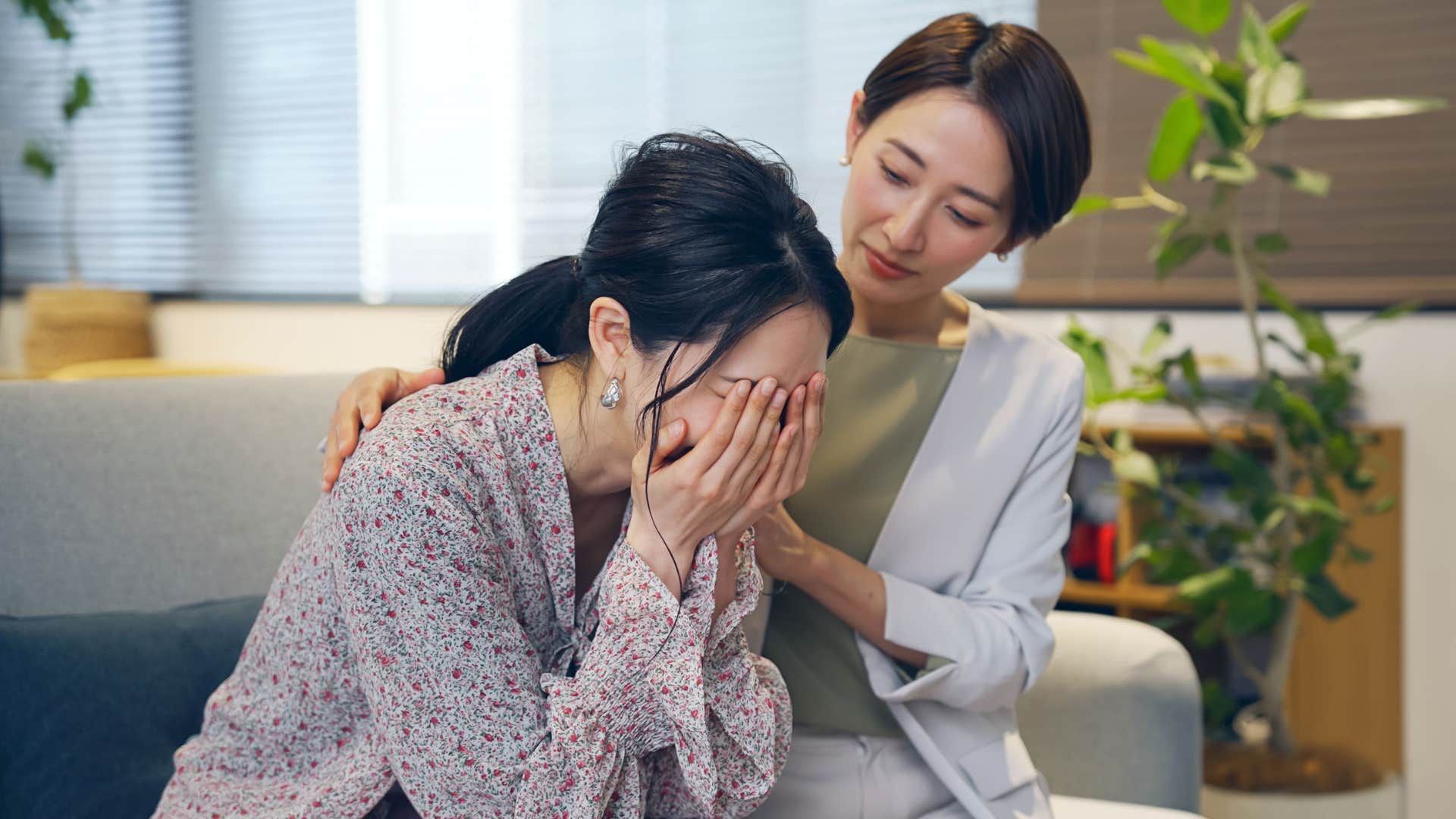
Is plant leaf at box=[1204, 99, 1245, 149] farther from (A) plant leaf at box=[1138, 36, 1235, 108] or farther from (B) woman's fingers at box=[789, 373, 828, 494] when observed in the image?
(B) woman's fingers at box=[789, 373, 828, 494]

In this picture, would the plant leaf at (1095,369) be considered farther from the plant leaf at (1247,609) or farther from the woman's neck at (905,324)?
the woman's neck at (905,324)

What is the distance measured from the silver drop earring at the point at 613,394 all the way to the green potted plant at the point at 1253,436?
1.17 meters

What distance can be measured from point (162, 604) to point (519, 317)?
0.56m

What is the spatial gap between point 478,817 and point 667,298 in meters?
0.45

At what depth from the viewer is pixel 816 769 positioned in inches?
50.3

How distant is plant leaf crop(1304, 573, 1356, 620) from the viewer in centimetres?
193

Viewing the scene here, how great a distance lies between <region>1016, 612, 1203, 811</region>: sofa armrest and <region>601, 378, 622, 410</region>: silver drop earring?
2.48 ft

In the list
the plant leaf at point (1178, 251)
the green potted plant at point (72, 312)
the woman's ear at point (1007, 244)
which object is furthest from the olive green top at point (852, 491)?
the green potted plant at point (72, 312)

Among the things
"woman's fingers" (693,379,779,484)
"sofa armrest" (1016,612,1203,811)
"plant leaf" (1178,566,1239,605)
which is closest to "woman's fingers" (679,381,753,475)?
"woman's fingers" (693,379,779,484)

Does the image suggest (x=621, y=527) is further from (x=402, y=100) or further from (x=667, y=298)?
(x=402, y=100)

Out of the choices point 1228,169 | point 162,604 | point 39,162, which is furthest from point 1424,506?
point 39,162

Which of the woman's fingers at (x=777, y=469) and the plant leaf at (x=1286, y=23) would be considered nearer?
the woman's fingers at (x=777, y=469)

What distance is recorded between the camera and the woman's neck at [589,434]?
1.03 metres

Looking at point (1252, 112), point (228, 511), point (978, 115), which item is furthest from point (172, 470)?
point (1252, 112)
